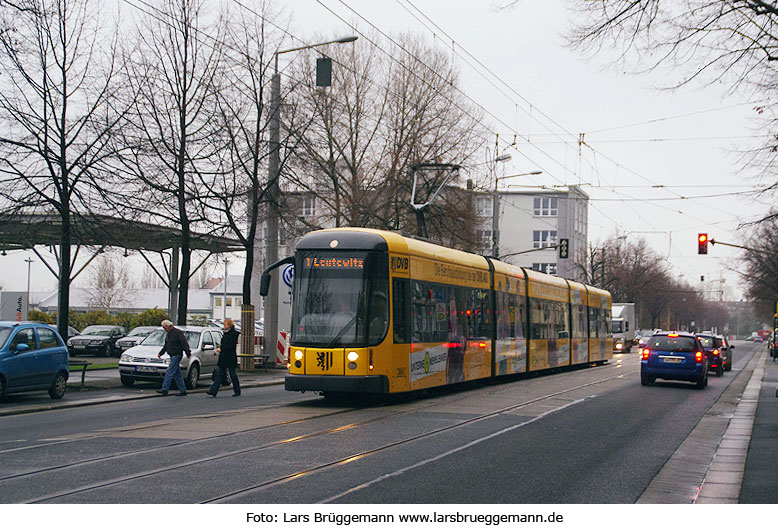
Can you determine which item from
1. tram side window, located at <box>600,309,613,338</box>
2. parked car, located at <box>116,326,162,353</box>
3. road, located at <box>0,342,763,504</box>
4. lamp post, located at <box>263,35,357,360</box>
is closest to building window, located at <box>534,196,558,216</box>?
tram side window, located at <box>600,309,613,338</box>

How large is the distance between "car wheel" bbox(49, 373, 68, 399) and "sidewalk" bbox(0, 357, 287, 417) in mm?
139

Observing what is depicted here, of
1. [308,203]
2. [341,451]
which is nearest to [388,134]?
[308,203]

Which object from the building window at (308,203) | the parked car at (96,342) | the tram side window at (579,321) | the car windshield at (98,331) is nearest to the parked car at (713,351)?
the tram side window at (579,321)

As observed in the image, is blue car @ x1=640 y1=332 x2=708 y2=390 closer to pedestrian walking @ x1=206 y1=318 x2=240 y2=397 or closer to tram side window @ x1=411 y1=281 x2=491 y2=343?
tram side window @ x1=411 y1=281 x2=491 y2=343

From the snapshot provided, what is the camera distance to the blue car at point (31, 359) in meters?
17.1

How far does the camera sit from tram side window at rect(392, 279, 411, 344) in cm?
1698

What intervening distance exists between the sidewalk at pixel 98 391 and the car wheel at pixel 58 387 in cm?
14

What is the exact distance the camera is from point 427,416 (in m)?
15.4

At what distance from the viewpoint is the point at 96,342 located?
39250 mm

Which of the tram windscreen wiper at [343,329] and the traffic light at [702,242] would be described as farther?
the traffic light at [702,242]

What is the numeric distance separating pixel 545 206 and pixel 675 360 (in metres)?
69.6

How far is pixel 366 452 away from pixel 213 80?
18.2 meters

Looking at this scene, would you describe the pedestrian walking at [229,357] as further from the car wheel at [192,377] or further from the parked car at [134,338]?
the parked car at [134,338]
